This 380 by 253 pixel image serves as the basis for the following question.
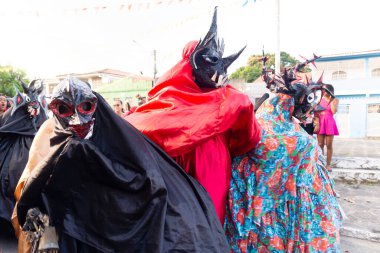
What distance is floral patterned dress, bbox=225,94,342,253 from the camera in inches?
98.7

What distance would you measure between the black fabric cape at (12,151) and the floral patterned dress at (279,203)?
A: 10.0 ft

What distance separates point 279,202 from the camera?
8.49 feet

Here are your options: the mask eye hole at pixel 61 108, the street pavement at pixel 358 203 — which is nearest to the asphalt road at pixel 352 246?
the street pavement at pixel 358 203

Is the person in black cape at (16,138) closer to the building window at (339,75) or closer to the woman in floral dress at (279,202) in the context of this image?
the woman in floral dress at (279,202)

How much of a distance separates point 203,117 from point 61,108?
846mm

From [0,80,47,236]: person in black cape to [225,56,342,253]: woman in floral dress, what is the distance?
3.07 metres

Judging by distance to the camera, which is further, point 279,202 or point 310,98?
point 310,98

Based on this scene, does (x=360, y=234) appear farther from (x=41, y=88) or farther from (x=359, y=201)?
(x=41, y=88)

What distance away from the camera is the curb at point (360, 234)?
3771 millimetres

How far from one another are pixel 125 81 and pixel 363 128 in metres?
18.1

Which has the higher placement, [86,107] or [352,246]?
[86,107]

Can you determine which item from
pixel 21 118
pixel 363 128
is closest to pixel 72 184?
pixel 21 118

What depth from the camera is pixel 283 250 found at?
8.32 feet

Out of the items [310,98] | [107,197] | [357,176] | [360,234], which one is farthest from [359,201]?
[107,197]
